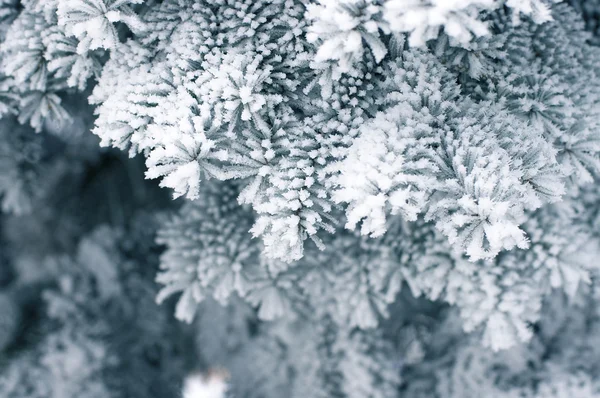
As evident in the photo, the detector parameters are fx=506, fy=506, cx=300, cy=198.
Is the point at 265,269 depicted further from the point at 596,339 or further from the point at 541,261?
the point at 596,339

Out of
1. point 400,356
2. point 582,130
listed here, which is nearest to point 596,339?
point 400,356

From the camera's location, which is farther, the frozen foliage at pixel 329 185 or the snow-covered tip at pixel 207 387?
the snow-covered tip at pixel 207 387

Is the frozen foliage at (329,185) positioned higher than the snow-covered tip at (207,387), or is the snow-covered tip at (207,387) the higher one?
the frozen foliage at (329,185)

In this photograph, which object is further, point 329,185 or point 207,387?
point 207,387

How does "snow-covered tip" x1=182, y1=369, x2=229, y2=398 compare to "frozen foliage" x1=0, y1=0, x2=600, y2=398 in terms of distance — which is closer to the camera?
"frozen foliage" x1=0, y1=0, x2=600, y2=398

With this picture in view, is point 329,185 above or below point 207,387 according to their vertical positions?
above
